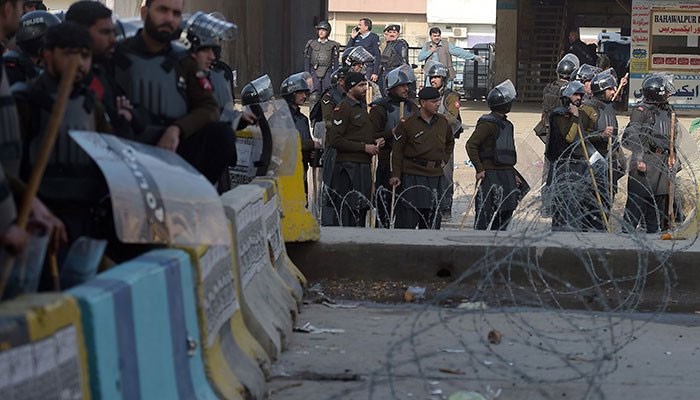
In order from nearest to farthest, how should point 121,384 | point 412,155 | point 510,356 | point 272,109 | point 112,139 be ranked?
point 121,384
point 112,139
point 510,356
point 272,109
point 412,155

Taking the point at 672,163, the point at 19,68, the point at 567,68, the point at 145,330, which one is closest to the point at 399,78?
the point at 672,163

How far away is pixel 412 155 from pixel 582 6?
1016 inches

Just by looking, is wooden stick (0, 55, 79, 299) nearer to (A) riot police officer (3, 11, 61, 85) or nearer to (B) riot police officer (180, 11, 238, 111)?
(B) riot police officer (180, 11, 238, 111)

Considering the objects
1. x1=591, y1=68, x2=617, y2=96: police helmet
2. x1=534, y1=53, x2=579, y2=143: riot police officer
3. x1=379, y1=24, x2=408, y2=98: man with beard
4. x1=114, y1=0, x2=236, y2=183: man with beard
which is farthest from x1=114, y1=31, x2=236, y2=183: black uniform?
x1=379, y1=24, x2=408, y2=98: man with beard

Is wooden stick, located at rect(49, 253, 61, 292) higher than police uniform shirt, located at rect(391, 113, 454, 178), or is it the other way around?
wooden stick, located at rect(49, 253, 61, 292)

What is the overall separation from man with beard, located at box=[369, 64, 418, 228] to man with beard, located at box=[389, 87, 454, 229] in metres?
0.37

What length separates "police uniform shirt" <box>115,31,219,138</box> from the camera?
673cm

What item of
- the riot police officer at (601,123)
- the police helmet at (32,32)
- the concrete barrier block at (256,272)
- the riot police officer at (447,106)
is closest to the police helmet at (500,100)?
the riot police officer at (601,123)

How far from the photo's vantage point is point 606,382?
7.05 m

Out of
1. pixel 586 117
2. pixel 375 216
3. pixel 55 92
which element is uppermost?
pixel 55 92

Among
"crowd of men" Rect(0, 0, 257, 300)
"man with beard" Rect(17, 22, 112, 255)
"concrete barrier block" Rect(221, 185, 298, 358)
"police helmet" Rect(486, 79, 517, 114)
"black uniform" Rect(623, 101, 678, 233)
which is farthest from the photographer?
"black uniform" Rect(623, 101, 678, 233)

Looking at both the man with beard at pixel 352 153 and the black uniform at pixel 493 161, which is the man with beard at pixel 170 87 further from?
the black uniform at pixel 493 161

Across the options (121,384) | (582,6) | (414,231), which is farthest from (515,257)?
(582,6)

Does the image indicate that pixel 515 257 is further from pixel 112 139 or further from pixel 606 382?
pixel 112 139
